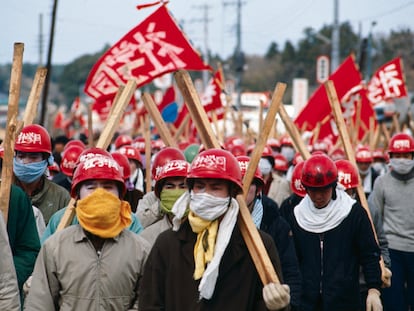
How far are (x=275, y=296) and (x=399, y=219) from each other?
19.2 ft

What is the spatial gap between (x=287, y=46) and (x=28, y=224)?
87.3 m

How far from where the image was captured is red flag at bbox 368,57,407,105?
2086 centimetres

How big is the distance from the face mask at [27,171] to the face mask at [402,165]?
14.2 feet

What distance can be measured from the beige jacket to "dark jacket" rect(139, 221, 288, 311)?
0.37 m

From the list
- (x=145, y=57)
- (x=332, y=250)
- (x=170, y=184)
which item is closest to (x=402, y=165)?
(x=332, y=250)

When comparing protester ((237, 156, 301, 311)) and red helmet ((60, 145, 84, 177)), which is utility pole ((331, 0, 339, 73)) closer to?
red helmet ((60, 145, 84, 177))

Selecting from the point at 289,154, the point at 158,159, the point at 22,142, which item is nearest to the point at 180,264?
the point at 22,142

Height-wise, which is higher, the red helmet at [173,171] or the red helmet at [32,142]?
the red helmet at [32,142]

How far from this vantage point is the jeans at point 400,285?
9680 mm

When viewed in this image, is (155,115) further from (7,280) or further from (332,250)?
(7,280)

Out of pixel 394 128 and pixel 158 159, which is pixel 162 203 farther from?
pixel 394 128

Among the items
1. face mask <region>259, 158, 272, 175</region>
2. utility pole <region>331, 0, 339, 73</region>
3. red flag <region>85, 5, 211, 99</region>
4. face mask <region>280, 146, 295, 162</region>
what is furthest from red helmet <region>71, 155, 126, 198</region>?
utility pole <region>331, 0, 339, 73</region>

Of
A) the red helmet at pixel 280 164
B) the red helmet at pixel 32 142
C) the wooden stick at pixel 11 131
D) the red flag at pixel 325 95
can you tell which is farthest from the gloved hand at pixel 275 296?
the red flag at pixel 325 95

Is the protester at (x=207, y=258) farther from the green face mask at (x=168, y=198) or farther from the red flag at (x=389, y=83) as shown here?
the red flag at (x=389, y=83)
